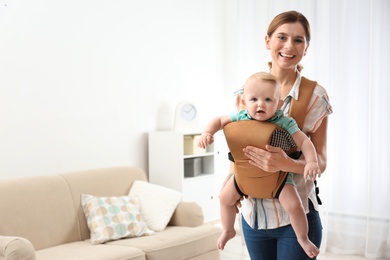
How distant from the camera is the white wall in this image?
12.9 ft

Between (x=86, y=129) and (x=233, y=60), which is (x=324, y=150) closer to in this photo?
(x=86, y=129)

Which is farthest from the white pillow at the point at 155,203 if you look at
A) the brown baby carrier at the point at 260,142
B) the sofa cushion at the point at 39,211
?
the brown baby carrier at the point at 260,142

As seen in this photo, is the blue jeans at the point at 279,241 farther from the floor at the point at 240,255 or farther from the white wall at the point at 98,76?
the floor at the point at 240,255

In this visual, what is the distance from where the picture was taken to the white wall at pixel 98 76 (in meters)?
3.94

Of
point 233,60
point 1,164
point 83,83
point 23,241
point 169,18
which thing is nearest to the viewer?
point 23,241

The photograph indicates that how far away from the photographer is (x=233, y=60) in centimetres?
568

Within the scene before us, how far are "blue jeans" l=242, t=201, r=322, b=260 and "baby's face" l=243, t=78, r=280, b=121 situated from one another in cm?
34

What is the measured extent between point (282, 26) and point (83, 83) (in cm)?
287

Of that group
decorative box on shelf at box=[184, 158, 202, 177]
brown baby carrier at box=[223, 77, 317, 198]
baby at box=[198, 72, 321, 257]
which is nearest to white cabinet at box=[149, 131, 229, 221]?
decorative box on shelf at box=[184, 158, 202, 177]

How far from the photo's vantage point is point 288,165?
1.70m

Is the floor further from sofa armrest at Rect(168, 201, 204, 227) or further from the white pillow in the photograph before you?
the white pillow

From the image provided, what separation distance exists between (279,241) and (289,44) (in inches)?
25.0

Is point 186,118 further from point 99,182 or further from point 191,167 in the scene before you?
point 99,182

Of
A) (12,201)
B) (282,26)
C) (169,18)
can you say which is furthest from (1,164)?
(282,26)
